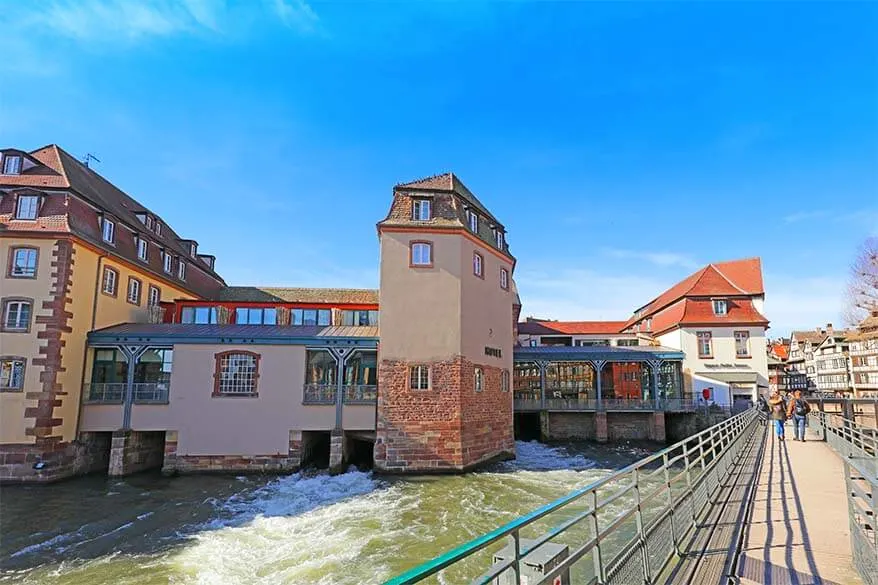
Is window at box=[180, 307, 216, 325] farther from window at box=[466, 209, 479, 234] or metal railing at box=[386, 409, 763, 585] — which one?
metal railing at box=[386, 409, 763, 585]

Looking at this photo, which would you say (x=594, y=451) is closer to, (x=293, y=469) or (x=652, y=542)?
(x=293, y=469)

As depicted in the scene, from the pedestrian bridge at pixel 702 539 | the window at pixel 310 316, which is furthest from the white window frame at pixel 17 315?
the pedestrian bridge at pixel 702 539

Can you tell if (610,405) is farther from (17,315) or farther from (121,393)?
(17,315)

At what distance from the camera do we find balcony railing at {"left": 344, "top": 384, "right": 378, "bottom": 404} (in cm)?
1789

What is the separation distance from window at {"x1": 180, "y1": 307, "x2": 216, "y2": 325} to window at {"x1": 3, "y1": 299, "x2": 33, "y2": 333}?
26.1 ft

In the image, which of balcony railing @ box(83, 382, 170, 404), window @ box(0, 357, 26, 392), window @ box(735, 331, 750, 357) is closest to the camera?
window @ box(0, 357, 26, 392)

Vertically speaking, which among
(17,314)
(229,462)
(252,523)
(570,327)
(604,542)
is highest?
(570,327)

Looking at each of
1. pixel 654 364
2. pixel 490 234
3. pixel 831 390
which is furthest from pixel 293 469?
pixel 831 390

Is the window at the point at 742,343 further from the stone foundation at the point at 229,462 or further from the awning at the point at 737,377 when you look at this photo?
the stone foundation at the point at 229,462

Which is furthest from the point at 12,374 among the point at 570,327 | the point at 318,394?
the point at 570,327

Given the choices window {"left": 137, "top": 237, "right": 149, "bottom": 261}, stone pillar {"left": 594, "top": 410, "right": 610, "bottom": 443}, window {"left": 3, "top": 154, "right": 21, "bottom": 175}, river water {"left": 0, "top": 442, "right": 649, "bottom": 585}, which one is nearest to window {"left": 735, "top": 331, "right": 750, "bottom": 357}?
stone pillar {"left": 594, "top": 410, "right": 610, "bottom": 443}

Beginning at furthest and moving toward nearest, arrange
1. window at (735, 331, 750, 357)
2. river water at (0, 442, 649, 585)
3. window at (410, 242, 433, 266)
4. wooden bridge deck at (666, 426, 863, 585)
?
window at (735, 331, 750, 357) < window at (410, 242, 433, 266) < river water at (0, 442, 649, 585) < wooden bridge deck at (666, 426, 863, 585)

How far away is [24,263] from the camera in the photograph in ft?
55.5

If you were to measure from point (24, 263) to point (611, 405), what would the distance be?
26.2 metres
